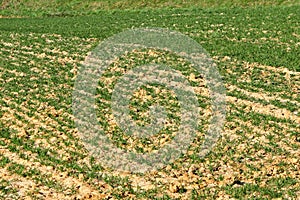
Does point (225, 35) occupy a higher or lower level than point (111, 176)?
higher

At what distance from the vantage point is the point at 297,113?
17.8 metres

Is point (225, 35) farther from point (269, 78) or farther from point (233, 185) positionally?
point (233, 185)

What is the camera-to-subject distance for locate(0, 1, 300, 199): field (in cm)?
1320

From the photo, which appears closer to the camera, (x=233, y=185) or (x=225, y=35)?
(x=233, y=185)

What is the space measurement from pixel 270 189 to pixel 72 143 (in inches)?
287

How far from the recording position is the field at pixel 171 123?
43.3ft

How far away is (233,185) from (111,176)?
3.76 m

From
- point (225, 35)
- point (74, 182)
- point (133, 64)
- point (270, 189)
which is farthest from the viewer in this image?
point (225, 35)

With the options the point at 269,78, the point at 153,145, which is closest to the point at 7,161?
the point at 153,145

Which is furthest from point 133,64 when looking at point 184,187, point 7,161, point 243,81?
point 184,187

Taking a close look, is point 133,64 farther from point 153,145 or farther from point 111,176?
point 111,176

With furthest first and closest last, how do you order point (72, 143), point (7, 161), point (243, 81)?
point (243, 81) → point (72, 143) → point (7, 161)

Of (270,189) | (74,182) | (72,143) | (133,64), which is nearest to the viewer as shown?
(270,189)

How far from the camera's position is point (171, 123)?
17594 millimetres
